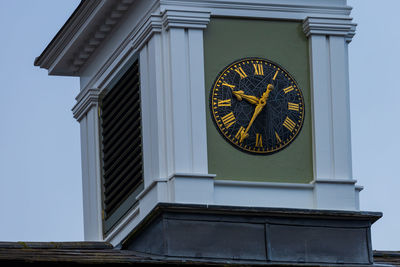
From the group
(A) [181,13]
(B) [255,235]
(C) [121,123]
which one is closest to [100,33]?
(C) [121,123]

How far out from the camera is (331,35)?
37.9m

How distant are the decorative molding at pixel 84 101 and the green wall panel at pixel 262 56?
3.21 m

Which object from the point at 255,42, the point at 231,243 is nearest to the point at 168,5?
the point at 255,42

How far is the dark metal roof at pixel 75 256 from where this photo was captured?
113 feet

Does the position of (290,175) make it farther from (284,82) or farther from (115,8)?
(115,8)

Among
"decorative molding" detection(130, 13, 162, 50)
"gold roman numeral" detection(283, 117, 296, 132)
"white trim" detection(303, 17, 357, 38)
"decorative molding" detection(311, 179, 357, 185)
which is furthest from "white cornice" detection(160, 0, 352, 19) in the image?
"decorative molding" detection(311, 179, 357, 185)

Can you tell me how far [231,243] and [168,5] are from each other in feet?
12.8

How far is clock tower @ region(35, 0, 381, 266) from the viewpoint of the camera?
119 ft

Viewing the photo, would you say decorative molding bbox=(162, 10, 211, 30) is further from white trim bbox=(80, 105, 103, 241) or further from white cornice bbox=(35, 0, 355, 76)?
white trim bbox=(80, 105, 103, 241)

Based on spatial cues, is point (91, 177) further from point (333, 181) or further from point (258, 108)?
point (333, 181)

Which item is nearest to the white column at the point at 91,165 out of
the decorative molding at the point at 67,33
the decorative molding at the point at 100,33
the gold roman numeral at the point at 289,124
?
the decorative molding at the point at 100,33

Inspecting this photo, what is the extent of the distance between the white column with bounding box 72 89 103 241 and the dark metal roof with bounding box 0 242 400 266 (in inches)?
79.0

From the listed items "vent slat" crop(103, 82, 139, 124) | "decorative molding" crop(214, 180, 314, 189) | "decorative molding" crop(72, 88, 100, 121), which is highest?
A: "decorative molding" crop(72, 88, 100, 121)

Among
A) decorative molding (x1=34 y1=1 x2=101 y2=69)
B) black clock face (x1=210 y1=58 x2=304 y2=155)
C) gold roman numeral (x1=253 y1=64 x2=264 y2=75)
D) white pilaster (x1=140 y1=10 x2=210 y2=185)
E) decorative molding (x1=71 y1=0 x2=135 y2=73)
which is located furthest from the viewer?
decorative molding (x1=34 y1=1 x2=101 y2=69)
